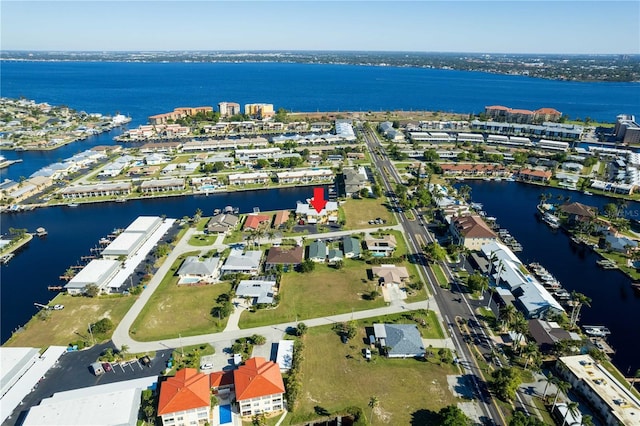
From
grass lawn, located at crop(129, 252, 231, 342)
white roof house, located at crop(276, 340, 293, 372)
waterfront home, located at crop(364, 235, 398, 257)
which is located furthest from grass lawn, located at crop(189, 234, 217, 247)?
white roof house, located at crop(276, 340, 293, 372)

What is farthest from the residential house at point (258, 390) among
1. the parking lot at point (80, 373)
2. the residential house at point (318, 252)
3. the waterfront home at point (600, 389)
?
the waterfront home at point (600, 389)

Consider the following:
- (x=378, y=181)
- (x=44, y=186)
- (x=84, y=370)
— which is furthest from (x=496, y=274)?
(x=44, y=186)

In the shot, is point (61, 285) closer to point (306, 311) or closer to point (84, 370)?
point (84, 370)

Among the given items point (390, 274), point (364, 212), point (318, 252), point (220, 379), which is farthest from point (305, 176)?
point (220, 379)

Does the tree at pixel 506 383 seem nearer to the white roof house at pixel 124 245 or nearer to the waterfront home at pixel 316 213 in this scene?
the waterfront home at pixel 316 213

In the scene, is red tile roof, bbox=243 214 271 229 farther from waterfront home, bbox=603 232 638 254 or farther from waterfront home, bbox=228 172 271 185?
waterfront home, bbox=603 232 638 254
